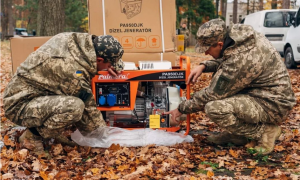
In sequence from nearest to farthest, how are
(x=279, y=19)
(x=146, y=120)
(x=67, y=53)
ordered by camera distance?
(x=67, y=53) < (x=146, y=120) < (x=279, y=19)

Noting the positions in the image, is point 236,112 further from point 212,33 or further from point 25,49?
point 25,49

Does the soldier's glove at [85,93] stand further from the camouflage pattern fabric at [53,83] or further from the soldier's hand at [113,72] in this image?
the soldier's hand at [113,72]

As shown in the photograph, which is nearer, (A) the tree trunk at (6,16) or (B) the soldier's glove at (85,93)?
(B) the soldier's glove at (85,93)

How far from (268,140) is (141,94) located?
157 cm

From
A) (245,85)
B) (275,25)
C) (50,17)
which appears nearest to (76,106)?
(245,85)

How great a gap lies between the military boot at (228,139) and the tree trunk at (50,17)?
4254 millimetres

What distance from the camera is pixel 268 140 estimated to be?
373 centimetres

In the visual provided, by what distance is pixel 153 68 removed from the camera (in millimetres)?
3994

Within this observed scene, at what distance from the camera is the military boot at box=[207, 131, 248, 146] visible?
397cm

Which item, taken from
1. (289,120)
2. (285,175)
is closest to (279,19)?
(289,120)

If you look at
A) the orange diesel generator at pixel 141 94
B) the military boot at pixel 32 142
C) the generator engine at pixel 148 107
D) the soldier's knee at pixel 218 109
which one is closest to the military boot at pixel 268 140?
the soldier's knee at pixel 218 109

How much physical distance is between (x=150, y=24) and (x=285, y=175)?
2795mm

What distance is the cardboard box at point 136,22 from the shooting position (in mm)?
4828

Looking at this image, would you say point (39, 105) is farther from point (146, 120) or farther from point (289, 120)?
point (289, 120)
